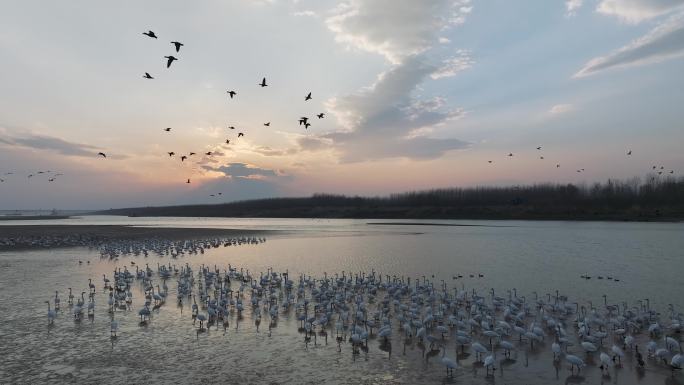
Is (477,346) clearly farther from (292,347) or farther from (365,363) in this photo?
(292,347)

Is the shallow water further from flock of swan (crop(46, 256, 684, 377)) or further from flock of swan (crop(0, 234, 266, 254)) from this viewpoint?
flock of swan (crop(0, 234, 266, 254))

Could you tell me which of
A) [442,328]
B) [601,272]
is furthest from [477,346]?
[601,272]

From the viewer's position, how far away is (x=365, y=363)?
37.1 ft

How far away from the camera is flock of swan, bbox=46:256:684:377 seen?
1163 centimetres

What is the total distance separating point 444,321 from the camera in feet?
49.2

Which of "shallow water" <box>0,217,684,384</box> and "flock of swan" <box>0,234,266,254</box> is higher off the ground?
"flock of swan" <box>0,234,266,254</box>

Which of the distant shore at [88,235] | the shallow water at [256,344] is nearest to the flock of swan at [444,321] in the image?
the shallow water at [256,344]

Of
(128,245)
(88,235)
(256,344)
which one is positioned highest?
(88,235)

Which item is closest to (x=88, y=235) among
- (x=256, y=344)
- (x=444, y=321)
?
(x=256, y=344)

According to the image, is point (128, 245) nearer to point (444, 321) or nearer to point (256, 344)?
point (256, 344)

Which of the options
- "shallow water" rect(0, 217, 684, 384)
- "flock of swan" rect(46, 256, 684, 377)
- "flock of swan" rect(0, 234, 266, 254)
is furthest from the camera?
"flock of swan" rect(0, 234, 266, 254)

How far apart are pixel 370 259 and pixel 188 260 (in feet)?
42.4

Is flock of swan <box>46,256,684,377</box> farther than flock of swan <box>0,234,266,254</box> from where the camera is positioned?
No

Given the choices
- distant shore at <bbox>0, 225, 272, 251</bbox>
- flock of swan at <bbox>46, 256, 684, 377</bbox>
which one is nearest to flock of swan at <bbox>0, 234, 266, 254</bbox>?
distant shore at <bbox>0, 225, 272, 251</bbox>
